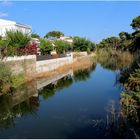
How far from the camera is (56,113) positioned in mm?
14461

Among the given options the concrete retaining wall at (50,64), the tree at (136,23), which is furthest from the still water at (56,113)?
the tree at (136,23)

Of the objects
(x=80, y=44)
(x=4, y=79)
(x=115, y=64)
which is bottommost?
(x=115, y=64)

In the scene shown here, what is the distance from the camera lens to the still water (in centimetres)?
1120

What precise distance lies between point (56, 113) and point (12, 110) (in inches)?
104

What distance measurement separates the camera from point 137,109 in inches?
443

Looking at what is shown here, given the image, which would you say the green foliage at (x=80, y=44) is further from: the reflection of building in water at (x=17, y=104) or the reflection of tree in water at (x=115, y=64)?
the reflection of building in water at (x=17, y=104)

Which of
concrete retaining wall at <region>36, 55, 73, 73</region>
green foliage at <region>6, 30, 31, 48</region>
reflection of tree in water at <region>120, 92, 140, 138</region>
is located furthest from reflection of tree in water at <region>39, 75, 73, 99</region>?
green foliage at <region>6, 30, 31, 48</region>

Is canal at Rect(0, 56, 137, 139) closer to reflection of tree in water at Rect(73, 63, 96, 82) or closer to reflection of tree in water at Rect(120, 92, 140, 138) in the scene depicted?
reflection of tree in water at Rect(120, 92, 140, 138)

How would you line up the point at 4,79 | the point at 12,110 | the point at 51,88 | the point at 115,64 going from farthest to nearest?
the point at 115,64, the point at 51,88, the point at 4,79, the point at 12,110

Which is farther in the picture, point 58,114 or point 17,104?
point 17,104

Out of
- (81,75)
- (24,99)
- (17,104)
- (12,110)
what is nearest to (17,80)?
(24,99)

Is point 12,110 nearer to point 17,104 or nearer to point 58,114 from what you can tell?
point 17,104

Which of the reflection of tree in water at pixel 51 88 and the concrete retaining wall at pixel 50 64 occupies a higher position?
the concrete retaining wall at pixel 50 64

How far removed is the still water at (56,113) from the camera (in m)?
11.2
